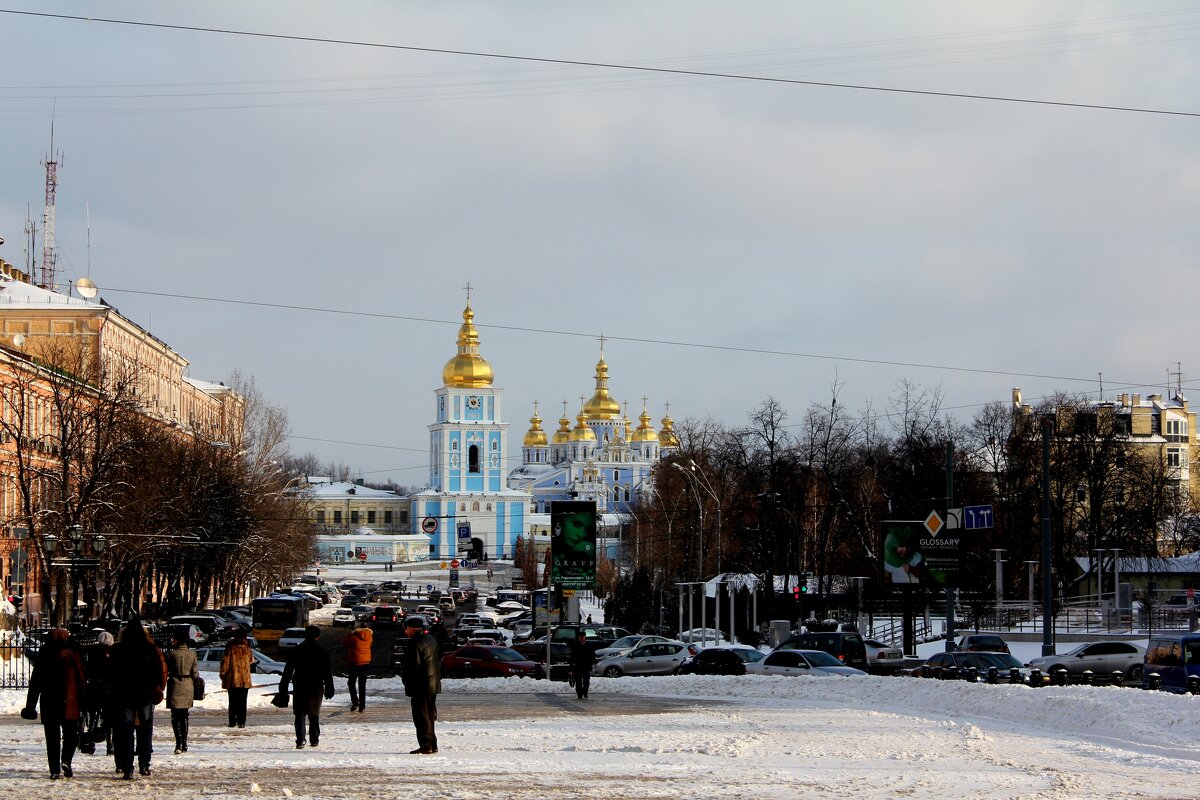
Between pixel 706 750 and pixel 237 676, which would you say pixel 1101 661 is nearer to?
A: pixel 706 750

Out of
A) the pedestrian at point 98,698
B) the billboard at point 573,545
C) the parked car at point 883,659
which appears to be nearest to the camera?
the pedestrian at point 98,698

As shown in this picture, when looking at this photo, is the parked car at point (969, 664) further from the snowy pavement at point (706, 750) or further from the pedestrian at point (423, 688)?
the pedestrian at point (423, 688)

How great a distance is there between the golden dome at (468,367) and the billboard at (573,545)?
5189 inches

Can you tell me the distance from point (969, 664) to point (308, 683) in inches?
827

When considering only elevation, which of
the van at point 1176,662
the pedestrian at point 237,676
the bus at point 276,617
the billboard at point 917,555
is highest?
the billboard at point 917,555

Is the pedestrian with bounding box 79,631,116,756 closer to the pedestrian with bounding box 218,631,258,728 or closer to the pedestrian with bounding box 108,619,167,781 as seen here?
the pedestrian with bounding box 108,619,167,781

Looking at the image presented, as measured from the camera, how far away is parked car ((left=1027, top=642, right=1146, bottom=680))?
37438 millimetres

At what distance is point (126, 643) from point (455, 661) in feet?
79.8

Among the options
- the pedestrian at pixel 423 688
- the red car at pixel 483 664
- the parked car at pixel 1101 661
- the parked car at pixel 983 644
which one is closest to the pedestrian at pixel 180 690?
the pedestrian at pixel 423 688

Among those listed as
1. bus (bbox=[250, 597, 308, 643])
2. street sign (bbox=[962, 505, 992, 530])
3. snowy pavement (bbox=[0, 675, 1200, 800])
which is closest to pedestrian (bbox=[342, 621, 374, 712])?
snowy pavement (bbox=[0, 675, 1200, 800])

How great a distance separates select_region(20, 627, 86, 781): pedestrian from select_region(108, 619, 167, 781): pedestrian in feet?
1.17

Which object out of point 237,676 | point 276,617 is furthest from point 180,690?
point 276,617

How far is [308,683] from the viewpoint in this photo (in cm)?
→ 1786

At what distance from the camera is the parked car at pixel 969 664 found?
34375 millimetres
